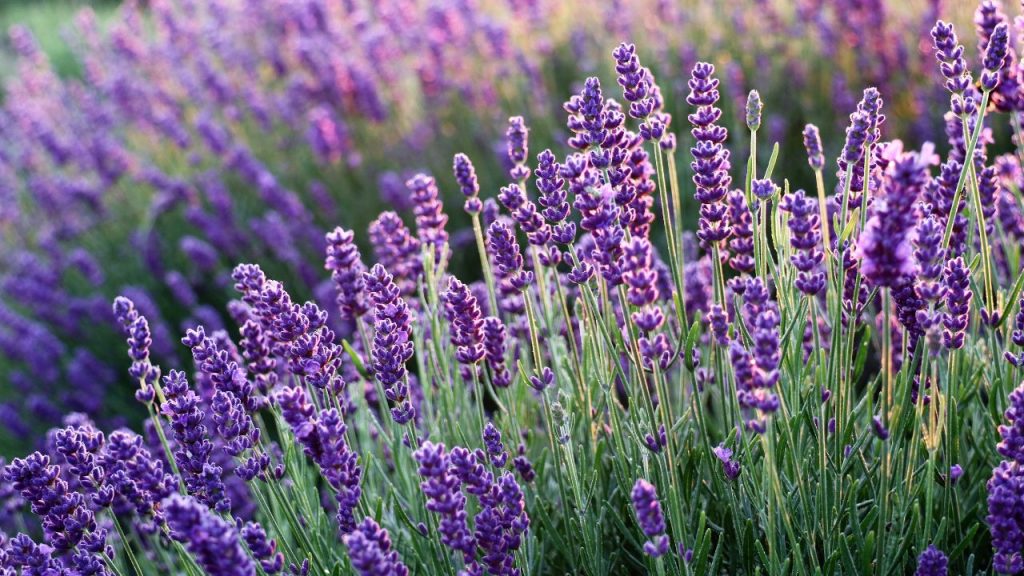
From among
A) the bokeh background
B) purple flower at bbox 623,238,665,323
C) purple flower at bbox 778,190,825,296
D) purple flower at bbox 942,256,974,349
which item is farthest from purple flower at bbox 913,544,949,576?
the bokeh background

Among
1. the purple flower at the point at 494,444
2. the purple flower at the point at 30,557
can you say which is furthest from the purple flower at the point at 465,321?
the purple flower at the point at 30,557

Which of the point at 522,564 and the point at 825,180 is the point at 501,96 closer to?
the point at 825,180

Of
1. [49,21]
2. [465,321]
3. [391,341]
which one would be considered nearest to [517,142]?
[465,321]

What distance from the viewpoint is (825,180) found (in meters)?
4.93

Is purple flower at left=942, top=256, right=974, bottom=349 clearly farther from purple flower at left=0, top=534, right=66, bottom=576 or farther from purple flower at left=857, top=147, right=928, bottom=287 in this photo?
purple flower at left=0, top=534, right=66, bottom=576

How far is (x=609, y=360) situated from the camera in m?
2.52

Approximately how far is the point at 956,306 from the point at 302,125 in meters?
5.20

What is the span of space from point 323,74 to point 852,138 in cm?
474

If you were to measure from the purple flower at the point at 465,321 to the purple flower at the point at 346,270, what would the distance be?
0.93 feet

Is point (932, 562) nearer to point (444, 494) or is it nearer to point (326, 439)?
point (444, 494)

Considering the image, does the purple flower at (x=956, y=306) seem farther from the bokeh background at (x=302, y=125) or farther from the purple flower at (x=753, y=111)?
the bokeh background at (x=302, y=125)

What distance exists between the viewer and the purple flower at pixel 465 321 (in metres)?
1.94

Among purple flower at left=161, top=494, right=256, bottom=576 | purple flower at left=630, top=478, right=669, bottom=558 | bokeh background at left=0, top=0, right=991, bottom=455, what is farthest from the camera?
bokeh background at left=0, top=0, right=991, bottom=455

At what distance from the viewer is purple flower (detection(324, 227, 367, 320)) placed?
212cm
